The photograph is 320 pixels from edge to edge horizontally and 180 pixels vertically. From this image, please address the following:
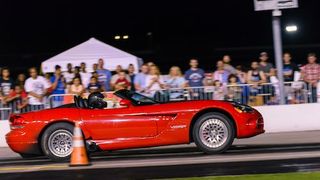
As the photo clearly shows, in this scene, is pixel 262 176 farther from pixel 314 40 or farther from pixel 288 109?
pixel 314 40

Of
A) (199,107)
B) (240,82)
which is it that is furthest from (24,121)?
(240,82)

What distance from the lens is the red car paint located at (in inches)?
444

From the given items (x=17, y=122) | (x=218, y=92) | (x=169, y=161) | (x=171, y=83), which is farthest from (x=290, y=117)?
(x=17, y=122)

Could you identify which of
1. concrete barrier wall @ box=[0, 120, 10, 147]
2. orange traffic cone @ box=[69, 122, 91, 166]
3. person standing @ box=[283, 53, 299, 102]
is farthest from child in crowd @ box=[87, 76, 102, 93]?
orange traffic cone @ box=[69, 122, 91, 166]

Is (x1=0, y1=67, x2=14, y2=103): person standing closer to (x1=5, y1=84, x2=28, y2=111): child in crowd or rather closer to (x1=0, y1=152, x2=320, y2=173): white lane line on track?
(x1=5, y1=84, x2=28, y2=111): child in crowd

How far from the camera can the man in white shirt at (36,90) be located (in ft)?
53.0

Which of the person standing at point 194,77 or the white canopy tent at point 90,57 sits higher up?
the white canopy tent at point 90,57

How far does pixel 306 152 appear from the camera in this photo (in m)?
10.7

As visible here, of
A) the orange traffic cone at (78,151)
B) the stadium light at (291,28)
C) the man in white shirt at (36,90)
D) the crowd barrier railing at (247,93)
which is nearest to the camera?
the orange traffic cone at (78,151)

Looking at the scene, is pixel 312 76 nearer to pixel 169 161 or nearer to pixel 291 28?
pixel 169 161

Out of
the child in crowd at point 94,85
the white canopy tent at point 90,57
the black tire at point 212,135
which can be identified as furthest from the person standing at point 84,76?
the black tire at point 212,135

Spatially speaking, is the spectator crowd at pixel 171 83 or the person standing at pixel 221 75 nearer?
the spectator crowd at pixel 171 83

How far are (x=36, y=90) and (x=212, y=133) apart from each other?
22.2 feet

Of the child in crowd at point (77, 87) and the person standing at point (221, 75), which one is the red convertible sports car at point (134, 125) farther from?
the person standing at point (221, 75)
